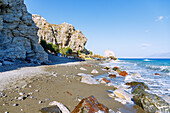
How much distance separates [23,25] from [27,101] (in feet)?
69.2

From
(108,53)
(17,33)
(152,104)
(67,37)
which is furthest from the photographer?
(108,53)

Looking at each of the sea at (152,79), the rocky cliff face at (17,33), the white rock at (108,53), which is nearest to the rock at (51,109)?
the sea at (152,79)

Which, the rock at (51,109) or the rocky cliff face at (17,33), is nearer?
the rock at (51,109)

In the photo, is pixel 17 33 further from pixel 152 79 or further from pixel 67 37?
pixel 67 37

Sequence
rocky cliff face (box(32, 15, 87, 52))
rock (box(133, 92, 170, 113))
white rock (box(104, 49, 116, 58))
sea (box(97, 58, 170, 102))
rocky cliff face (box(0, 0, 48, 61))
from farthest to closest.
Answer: white rock (box(104, 49, 116, 58))
rocky cliff face (box(32, 15, 87, 52))
rocky cliff face (box(0, 0, 48, 61))
sea (box(97, 58, 170, 102))
rock (box(133, 92, 170, 113))

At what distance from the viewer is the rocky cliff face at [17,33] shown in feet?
52.7

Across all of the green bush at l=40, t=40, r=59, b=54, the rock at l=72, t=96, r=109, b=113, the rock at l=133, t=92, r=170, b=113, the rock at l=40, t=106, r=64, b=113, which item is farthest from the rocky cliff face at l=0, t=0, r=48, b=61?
the green bush at l=40, t=40, r=59, b=54

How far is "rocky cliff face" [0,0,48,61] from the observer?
1608 centimetres

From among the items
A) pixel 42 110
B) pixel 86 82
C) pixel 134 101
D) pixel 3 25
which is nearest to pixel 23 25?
pixel 3 25

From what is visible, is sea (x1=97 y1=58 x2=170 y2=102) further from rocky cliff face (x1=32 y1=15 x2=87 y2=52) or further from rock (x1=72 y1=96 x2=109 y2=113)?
rocky cliff face (x1=32 y1=15 x2=87 y2=52)

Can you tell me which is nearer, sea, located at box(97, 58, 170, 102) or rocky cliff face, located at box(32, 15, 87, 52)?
sea, located at box(97, 58, 170, 102)

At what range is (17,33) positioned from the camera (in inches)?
724

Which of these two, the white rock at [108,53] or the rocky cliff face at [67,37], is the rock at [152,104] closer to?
the rocky cliff face at [67,37]

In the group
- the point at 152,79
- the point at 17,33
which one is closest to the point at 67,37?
the point at 17,33
